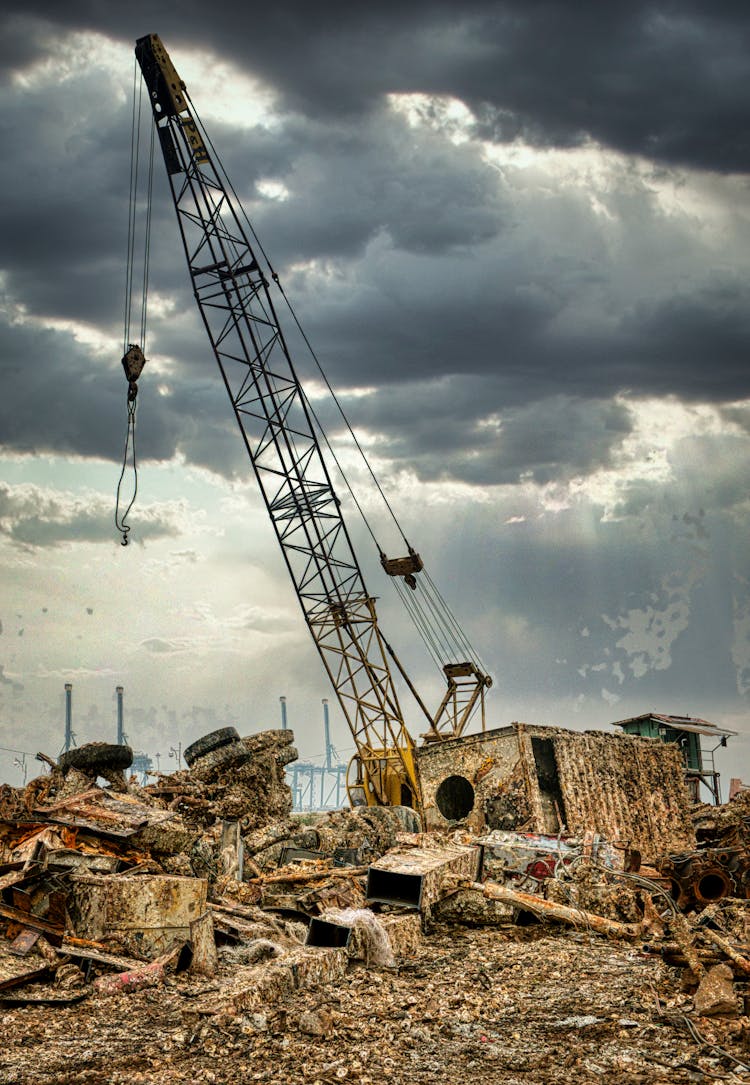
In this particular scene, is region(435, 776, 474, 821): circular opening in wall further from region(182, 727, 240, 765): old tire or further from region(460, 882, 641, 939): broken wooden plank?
region(460, 882, 641, 939): broken wooden plank

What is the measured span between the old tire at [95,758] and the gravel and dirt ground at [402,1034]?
30.4ft

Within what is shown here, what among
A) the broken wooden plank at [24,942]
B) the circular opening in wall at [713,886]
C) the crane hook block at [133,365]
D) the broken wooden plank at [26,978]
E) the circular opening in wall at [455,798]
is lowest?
the circular opening in wall at [713,886]

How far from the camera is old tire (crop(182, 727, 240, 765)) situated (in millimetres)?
20266

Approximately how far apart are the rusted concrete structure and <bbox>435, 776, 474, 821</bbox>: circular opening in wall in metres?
0.03

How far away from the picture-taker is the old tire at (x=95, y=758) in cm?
1773

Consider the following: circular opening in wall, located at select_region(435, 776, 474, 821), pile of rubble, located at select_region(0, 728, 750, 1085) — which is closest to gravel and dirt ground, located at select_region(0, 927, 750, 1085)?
pile of rubble, located at select_region(0, 728, 750, 1085)

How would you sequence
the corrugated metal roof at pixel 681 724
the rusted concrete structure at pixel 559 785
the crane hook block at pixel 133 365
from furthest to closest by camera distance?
the corrugated metal roof at pixel 681 724 < the crane hook block at pixel 133 365 < the rusted concrete structure at pixel 559 785

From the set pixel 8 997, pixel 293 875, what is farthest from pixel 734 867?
pixel 8 997

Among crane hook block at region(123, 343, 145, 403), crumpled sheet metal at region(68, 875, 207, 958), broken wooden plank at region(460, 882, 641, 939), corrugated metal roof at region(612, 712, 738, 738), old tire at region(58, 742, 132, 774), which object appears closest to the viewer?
crumpled sheet metal at region(68, 875, 207, 958)

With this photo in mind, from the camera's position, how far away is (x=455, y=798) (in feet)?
73.6

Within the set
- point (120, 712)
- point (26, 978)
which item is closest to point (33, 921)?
point (26, 978)

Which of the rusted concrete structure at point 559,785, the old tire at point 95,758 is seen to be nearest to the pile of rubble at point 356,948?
the old tire at point 95,758

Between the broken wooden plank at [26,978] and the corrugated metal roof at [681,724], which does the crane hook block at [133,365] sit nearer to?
the broken wooden plank at [26,978]

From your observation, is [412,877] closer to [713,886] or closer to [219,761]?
[713,886]
